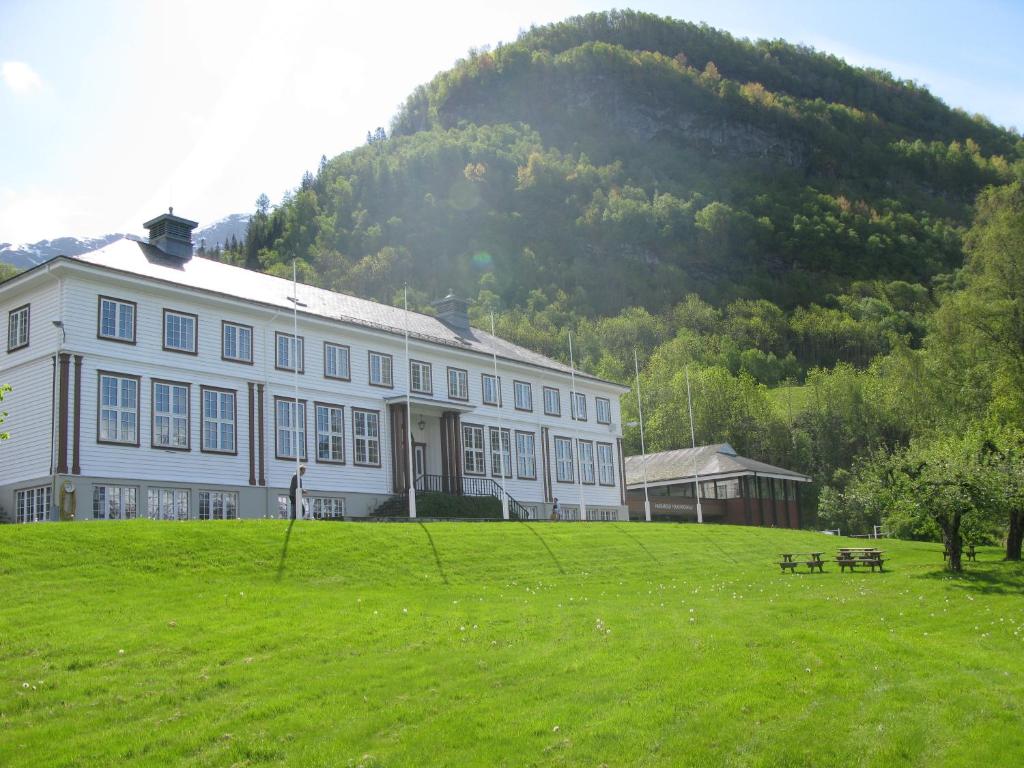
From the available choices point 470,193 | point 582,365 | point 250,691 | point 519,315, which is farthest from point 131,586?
point 470,193

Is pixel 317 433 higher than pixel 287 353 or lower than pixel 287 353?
lower

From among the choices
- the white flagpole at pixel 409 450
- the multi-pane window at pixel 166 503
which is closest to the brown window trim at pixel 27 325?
the multi-pane window at pixel 166 503

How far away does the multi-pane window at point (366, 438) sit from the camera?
38.5 metres

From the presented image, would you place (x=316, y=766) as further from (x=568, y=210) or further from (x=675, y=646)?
(x=568, y=210)

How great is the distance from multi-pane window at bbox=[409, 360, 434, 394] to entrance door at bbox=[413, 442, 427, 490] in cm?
238

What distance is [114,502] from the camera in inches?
1188

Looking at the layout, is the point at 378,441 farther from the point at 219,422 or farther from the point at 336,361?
the point at 219,422

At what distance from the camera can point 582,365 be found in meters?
110

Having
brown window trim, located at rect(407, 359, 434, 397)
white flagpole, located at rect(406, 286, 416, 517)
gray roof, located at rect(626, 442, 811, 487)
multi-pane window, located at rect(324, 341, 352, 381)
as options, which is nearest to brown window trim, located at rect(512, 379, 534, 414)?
brown window trim, located at rect(407, 359, 434, 397)

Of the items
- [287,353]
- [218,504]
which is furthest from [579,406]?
[218,504]

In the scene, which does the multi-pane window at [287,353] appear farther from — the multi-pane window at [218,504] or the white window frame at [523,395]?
the white window frame at [523,395]

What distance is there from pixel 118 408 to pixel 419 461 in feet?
47.2

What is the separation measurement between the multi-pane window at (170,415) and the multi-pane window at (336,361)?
6.42m

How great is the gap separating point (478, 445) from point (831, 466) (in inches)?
1886
